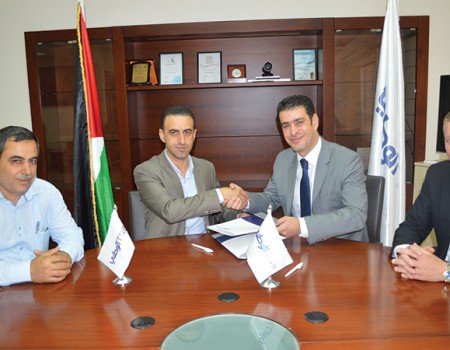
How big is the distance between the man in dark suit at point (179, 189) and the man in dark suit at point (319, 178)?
1.01 feet

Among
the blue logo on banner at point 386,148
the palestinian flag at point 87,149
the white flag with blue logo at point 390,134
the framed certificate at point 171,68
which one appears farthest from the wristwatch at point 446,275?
the framed certificate at point 171,68

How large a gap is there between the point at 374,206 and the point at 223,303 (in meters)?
1.32

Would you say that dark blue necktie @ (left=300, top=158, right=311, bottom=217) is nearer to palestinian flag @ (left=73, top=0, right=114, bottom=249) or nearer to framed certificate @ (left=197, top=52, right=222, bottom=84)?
palestinian flag @ (left=73, top=0, right=114, bottom=249)

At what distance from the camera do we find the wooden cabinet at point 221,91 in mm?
3672

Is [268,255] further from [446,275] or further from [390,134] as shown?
[390,134]

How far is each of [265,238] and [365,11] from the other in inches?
126

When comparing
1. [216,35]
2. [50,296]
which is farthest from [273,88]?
[50,296]

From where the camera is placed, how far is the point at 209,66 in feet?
12.9

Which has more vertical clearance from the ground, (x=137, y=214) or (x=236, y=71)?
(x=236, y=71)

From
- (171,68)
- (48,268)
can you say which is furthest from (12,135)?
(171,68)

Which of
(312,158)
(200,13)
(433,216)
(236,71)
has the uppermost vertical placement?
(200,13)

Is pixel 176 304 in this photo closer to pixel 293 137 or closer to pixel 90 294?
pixel 90 294

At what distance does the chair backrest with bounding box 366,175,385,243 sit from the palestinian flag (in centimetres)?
189

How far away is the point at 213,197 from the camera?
2270mm
